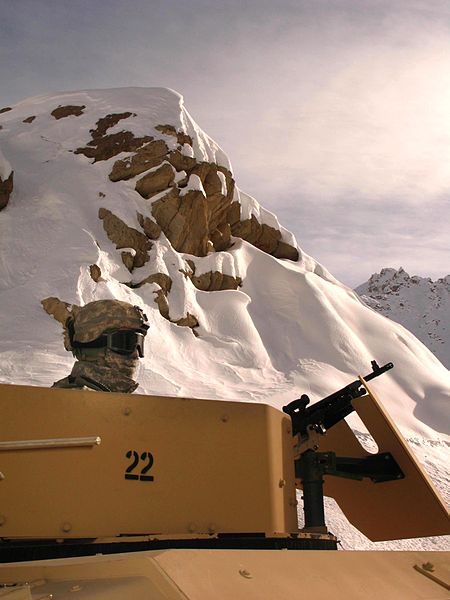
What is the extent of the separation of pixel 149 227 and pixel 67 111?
839 centimetres

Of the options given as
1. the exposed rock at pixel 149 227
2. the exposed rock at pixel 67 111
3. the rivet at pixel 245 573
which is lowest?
the rivet at pixel 245 573

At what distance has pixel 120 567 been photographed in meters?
2.20

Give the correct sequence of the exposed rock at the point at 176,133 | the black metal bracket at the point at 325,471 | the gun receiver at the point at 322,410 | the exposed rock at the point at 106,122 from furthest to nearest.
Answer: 1. the exposed rock at the point at 106,122
2. the exposed rock at the point at 176,133
3. the gun receiver at the point at 322,410
4. the black metal bracket at the point at 325,471

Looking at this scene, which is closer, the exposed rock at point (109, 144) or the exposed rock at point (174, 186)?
the exposed rock at point (174, 186)

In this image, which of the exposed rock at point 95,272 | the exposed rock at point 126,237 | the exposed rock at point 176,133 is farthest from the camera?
the exposed rock at point 176,133

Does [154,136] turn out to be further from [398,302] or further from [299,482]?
[398,302]

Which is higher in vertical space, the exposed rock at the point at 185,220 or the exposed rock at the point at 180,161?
the exposed rock at the point at 180,161

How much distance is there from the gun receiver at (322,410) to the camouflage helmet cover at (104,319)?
111 cm

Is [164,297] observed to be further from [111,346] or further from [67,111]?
[111,346]

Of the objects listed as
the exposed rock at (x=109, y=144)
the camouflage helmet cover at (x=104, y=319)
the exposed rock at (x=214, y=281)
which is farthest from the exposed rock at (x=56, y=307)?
the camouflage helmet cover at (x=104, y=319)

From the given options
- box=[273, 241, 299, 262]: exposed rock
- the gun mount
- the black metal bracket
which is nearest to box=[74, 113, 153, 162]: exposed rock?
box=[273, 241, 299, 262]: exposed rock

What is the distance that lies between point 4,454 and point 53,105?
2905 centimetres

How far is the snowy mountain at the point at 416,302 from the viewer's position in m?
113

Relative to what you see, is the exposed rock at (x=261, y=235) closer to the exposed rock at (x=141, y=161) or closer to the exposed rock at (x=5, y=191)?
the exposed rock at (x=141, y=161)
